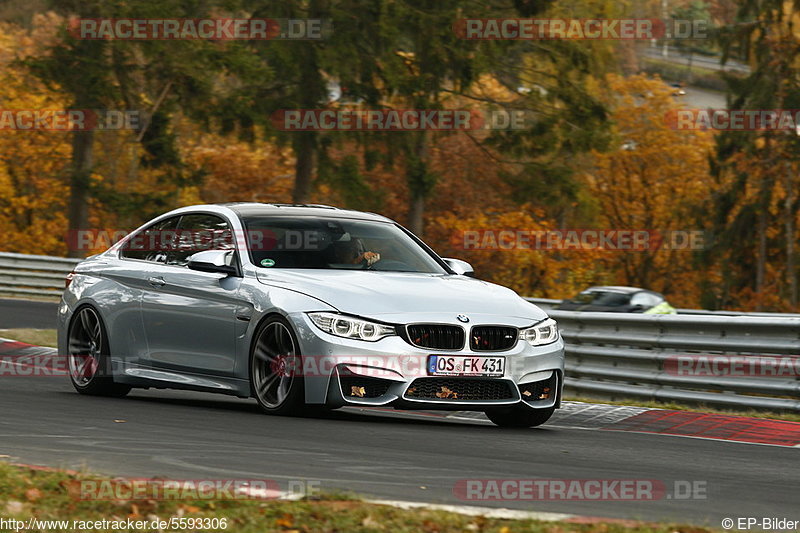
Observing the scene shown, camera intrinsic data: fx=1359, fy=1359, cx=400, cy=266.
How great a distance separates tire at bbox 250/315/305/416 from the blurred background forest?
99.3ft

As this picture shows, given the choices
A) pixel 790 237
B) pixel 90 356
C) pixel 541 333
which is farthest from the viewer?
pixel 790 237

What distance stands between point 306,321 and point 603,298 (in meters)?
23.8

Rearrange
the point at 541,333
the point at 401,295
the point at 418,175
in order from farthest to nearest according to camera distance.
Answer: the point at 418,175, the point at 541,333, the point at 401,295

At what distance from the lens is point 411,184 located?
43.5 m

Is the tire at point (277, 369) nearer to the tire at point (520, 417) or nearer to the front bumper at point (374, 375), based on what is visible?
the front bumper at point (374, 375)

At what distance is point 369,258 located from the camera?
10.2 m

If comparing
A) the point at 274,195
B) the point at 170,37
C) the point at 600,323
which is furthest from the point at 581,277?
the point at 600,323

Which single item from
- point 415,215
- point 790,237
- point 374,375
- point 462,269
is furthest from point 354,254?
point 790,237

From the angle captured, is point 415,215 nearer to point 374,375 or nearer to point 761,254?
point 761,254

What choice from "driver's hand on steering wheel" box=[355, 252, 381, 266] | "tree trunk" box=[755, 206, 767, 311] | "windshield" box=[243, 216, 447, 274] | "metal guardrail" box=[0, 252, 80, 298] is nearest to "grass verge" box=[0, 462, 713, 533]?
"windshield" box=[243, 216, 447, 274]

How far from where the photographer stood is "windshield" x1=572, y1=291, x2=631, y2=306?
31594 mm

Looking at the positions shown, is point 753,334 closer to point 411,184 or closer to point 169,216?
point 169,216

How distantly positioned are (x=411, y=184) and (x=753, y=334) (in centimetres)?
3157

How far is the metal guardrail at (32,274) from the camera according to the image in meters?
29.8
